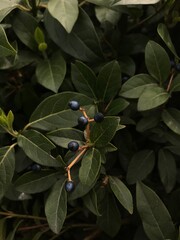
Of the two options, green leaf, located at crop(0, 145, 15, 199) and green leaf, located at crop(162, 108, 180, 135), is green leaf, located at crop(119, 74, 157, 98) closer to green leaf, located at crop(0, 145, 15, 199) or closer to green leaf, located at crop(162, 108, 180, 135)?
green leaf, located at crop(162, 108, 180, 135)

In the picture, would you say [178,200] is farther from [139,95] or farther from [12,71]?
[12,71]

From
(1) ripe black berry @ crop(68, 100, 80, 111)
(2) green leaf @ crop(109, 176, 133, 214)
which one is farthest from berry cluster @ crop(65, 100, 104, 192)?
(2) green leaf @ crop(109, 176, 133, 214)

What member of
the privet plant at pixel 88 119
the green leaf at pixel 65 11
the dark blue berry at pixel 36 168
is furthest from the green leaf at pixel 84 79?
the dark blue berry at pixel 36 168

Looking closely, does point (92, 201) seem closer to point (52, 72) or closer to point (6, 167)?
point (6, 167)

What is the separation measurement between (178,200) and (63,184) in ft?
1.05

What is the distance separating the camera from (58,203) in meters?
0.95

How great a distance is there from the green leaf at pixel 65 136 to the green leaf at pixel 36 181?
13cm

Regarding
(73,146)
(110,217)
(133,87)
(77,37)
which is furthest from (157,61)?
(110,217)

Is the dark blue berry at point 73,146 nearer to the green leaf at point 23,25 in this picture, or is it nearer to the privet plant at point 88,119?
the privet plant at point 88,119

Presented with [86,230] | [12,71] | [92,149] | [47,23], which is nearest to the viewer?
[92,149]

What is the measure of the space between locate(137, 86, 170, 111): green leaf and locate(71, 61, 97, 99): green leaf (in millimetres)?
141

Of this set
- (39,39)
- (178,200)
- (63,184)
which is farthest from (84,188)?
(39,39)

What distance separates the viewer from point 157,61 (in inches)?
40.3

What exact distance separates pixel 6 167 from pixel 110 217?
0.32m
